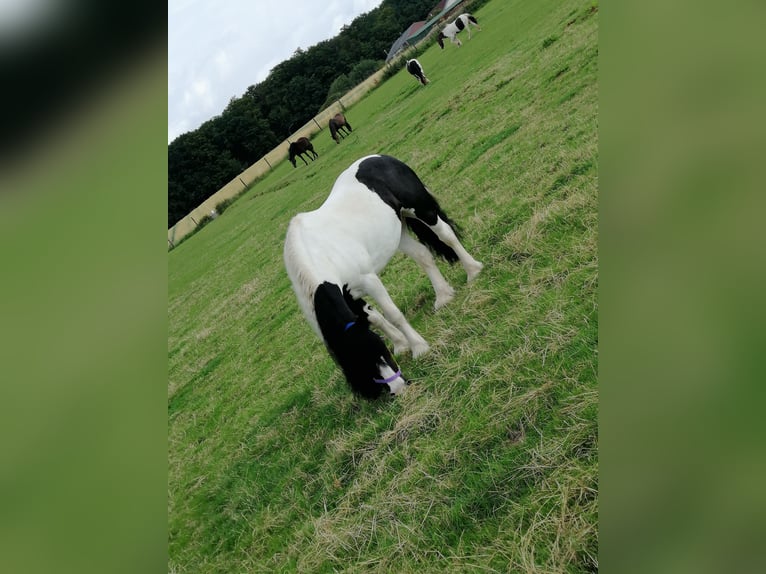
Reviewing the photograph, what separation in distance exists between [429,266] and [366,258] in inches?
33.8

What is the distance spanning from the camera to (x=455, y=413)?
3061 millimetres

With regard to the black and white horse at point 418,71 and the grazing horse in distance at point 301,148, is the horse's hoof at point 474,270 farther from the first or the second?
the grazing horse in distance at point 301,148

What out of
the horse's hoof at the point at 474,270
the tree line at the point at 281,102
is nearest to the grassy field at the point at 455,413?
the horse's hoof at the point at 474,270

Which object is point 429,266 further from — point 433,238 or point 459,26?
point 459,26

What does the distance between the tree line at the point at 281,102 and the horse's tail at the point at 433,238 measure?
31523mm

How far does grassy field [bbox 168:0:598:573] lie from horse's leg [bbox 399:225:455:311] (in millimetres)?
142

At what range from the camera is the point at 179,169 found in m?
35.9

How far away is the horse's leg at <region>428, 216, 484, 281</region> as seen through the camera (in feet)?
16.0

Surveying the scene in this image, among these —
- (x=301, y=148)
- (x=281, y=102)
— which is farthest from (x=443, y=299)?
(x=281, y=102)
